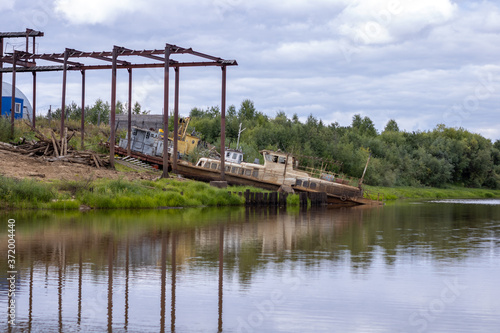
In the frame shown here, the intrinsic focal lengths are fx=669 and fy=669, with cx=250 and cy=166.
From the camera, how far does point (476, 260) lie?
65.5 feet

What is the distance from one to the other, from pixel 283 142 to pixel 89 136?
22.2 metres

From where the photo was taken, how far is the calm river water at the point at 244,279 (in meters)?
11.8

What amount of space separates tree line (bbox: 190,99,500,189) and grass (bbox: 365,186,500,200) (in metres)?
2.12

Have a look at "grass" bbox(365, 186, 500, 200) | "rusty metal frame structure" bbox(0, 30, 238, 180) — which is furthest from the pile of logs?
"grass" bbox(365, 186, 500, 200)

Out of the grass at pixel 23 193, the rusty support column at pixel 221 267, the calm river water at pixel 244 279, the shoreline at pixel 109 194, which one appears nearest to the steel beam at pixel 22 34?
the shoreline at pixel 109 194

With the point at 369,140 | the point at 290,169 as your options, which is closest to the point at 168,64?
the point at 290,169

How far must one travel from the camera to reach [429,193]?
7812 centimetres

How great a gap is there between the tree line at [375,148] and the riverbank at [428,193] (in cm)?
213

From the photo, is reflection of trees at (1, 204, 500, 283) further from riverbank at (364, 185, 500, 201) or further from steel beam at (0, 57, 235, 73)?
riverbank at (364, 185, 500, 201)

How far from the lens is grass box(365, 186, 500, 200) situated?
67900mm

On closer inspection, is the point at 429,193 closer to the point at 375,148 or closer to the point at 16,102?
the point at 375,148

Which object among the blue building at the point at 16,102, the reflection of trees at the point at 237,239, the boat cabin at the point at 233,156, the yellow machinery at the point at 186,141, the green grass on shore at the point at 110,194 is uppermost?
the blue building at the point at 16,102

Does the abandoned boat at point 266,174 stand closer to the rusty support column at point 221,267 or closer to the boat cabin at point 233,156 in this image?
the boat cabin at point 233,156

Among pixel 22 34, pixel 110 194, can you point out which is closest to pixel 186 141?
pixel 22 34
